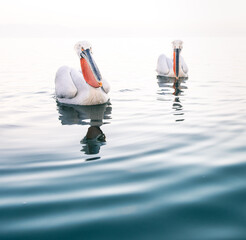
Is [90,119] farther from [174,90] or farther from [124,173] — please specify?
[174,90]

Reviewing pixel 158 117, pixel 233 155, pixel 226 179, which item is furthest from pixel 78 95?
pixel 226 179

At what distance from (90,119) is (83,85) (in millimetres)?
1515

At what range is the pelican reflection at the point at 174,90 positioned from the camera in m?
7.72

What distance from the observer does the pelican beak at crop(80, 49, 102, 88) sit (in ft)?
25.8

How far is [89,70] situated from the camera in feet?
26.8

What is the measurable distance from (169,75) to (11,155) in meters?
10.4

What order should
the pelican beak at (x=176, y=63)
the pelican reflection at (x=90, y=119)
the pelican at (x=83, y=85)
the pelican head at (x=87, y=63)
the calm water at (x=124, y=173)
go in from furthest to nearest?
the pelican beak at (x=176, y=63) < the pelican at (x=83, y=85) < the pelican head at (x=87, y=63) < the pelican reflection at (x=90, y=119) < the calm water at (x=124, y=173)

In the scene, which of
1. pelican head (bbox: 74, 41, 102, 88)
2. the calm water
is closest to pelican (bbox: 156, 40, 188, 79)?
the calm water

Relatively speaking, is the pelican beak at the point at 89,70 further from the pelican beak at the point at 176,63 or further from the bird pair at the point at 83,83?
the pelican beak at the point at 176,63

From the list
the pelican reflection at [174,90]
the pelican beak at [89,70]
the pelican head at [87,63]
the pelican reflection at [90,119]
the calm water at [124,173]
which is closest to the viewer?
the calm water at [124,173]

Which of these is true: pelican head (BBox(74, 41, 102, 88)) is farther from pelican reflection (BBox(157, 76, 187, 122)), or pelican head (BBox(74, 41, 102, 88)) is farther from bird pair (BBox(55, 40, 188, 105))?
pelican reflection (BBox(157, 76, 187, 122))

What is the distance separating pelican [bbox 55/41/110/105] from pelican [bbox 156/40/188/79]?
5.80m

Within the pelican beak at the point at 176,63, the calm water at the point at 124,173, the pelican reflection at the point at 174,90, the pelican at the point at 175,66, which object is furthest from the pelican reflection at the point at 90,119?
the pelican at the point at 175,66

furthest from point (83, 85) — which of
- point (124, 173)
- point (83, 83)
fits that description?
point (124, 173)
